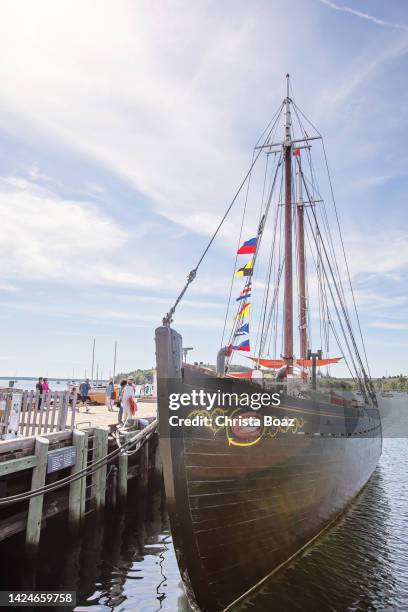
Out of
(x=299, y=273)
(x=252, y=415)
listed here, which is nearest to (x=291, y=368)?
(x=252, y=415)

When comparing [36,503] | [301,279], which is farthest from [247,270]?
[301,279]

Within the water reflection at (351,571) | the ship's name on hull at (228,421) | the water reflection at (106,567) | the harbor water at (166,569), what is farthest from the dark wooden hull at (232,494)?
the water reflection at (106,567)

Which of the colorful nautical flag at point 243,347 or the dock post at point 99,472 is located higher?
the colorful nautical flag at point 243,347

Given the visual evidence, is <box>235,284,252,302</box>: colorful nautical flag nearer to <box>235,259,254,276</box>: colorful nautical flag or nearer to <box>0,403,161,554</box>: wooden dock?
<box>235,259,254,276</box>: colorful nautical flag

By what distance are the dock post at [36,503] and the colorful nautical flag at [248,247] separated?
311 inches

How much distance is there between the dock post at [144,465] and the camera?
15.2 meters

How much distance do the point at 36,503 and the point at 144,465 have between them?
264 inches

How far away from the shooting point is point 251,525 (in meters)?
7.51

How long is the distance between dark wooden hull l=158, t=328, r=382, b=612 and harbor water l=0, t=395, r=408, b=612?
66 cm

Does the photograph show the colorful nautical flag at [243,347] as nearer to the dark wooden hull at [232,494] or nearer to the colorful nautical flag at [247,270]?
the colorful nautical flag at [247,270]

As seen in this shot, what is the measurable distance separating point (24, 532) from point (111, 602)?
2421 mm

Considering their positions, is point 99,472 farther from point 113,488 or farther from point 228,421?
point 228,421

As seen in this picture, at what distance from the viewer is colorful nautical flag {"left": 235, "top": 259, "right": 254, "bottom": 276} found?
45.9 ft

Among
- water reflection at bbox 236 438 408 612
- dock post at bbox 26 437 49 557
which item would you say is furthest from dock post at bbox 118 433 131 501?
water reflection at bbox 236 438 408 612
